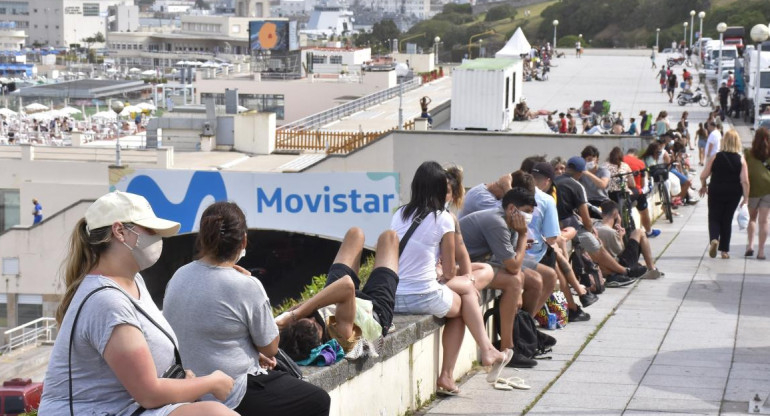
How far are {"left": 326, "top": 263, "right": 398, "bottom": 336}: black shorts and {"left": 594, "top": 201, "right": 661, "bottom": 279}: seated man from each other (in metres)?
5.52

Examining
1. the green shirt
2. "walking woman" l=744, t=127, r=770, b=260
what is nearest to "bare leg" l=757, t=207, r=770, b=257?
"walking woman" l=744, t=127, r=770, b=260

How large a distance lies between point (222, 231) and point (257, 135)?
37.9 metres

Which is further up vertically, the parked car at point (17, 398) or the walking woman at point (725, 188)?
the walking woman at point (725, 188)

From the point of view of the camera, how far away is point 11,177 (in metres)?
41.3

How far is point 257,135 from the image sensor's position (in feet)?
141

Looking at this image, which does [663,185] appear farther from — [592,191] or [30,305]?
[30,305]

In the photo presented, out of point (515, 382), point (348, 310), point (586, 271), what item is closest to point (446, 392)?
point (515, 382)

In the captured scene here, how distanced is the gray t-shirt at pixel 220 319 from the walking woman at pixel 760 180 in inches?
362

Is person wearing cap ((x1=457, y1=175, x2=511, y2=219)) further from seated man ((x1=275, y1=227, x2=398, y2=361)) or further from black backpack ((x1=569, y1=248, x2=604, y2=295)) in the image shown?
seated man ((x1=275, y1=227, x2=398, y2=361))

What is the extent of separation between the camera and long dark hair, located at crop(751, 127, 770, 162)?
13.3m

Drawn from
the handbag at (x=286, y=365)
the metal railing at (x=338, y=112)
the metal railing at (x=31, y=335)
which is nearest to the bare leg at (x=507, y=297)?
→ the handbag at (x=286, y=365)

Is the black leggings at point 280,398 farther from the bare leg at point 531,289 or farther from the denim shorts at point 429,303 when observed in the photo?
Answer: the bare leg at point 531,289

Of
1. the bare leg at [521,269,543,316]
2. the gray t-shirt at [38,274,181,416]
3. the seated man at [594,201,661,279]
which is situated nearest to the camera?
the gray t-shirt at [38,274,181,416]

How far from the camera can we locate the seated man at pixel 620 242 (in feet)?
40.9
